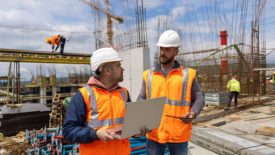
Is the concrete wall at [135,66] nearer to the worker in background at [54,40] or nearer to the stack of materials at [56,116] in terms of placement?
the stack of materials at [56,116]

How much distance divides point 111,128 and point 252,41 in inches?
488

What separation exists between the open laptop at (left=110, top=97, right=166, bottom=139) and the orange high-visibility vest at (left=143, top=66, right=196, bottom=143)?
→ 0.43m

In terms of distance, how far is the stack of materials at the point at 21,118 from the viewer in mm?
8852

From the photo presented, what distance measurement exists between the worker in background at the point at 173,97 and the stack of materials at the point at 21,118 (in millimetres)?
7788

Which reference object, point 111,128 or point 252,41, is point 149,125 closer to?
point 111,128

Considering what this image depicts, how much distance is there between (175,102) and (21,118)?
8166mm

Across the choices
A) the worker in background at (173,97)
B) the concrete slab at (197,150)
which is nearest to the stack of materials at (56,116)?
the concrete slab at (197,150)

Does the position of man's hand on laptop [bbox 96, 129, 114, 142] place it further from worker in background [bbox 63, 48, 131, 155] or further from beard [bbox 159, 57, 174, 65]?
beard [bbox 159, 57, 174, 65]

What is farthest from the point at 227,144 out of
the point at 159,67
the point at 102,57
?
the point at 102,57

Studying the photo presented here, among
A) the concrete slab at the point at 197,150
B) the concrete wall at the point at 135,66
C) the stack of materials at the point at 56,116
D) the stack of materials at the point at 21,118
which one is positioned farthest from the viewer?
the stack of materials at the point at 56,116

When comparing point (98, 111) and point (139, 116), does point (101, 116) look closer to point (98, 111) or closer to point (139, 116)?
point (98, 111)

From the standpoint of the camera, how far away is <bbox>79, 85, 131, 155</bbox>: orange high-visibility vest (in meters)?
1.79

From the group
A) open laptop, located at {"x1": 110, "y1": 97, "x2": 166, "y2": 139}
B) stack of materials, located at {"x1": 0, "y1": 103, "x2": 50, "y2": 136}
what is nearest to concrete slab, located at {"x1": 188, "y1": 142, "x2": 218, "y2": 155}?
open laptop, located at {"x1": 110, "y1": 97, "x2": 166, "y2": 139}

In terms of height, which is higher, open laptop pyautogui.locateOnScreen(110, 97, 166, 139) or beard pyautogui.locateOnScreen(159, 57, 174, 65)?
beard pyautogui.locateOnScreen(159, 57, 174, 65)
